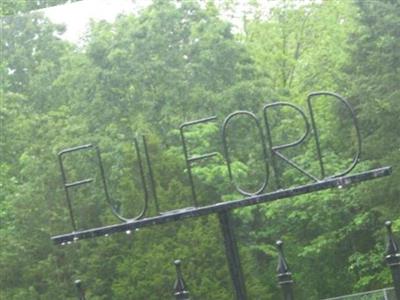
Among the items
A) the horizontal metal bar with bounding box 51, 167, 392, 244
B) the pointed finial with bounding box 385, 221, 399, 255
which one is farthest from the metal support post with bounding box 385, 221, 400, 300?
the horizontal metal bar with bounding box 51, 167, 392, 244

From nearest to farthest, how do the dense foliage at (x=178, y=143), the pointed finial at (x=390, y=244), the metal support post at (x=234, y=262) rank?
the pointed finial at (x=390, y=244), the metal support post at (x=234, y=262), the dense foliage at (x=178, y=143)

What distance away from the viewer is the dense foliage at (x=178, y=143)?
13008 mm

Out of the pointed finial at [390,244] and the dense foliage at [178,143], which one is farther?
the dense foliage at [178,143]

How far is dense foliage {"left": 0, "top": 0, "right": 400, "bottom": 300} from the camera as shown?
13.0m

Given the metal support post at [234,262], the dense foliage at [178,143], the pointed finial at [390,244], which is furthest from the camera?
the dense foliage at [178,143]

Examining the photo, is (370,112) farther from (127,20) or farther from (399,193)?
(127,20)

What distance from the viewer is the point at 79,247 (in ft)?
44.4

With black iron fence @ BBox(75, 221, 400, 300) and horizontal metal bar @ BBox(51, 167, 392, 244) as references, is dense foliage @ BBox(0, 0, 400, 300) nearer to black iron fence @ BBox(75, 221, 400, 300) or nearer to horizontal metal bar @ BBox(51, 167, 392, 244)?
horizontal metal bar @ BBox(51, 167, 392, 244)

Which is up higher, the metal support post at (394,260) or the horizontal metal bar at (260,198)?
the horizontal metal bar at (260,198)

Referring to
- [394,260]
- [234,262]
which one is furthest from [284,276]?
[394,260]

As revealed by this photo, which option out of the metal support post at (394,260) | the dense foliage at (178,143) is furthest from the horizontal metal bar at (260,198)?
the dense foliage at (178,143)

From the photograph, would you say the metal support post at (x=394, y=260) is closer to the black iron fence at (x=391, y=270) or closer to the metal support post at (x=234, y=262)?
the black iron fence at (x=391, y=270)

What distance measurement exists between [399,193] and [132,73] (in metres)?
3.65

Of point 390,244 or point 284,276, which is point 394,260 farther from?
point 284,276
